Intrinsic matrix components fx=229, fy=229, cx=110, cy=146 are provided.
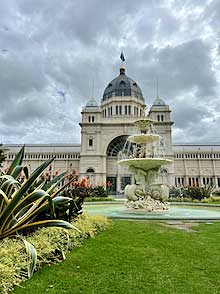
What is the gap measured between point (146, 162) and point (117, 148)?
35614mm

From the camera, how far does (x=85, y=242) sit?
4.90 meters

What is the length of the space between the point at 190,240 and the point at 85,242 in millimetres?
2310

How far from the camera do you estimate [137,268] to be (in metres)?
3.41

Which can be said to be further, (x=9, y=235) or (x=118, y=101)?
(x=118, y=101)

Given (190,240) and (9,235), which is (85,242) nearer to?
(9,235)

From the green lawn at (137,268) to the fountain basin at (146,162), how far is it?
612 cm

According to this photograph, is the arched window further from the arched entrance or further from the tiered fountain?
the tiered fountain

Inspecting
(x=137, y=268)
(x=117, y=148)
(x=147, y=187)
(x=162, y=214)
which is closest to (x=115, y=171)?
(x=117, y=148)

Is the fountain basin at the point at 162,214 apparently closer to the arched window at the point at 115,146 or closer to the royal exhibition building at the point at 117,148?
the royal exhibition building at the point at 117,148

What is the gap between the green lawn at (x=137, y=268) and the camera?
109 inches

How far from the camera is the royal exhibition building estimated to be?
43.8m

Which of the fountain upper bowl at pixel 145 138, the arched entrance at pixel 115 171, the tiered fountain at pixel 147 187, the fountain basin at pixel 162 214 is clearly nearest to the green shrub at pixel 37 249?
the fountain basin at pixel 162 214

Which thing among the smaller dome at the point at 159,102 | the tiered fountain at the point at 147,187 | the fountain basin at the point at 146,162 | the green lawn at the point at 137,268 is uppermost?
the smaller dome at the point at 159,102

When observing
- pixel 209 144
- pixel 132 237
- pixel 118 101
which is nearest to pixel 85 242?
pixel 132 237
